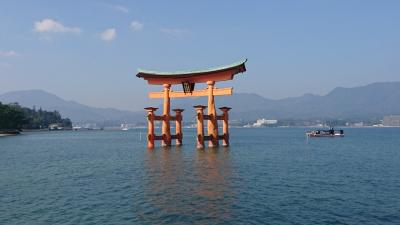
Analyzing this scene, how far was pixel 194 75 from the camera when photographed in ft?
210

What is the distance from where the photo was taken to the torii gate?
61.2 meters

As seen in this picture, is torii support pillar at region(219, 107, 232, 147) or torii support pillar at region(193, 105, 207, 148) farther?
torii support pillar at region(219, 107, 232, 147)

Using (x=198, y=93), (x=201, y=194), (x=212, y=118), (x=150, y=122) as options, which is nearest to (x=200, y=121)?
(x=212, y=118)

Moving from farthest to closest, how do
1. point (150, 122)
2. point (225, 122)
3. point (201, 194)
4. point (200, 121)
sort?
point (225, 122) → point (150, 122) → point (200, 121) → point (201, 194)

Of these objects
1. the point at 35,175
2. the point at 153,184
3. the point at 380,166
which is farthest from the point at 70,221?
the point at 380,166

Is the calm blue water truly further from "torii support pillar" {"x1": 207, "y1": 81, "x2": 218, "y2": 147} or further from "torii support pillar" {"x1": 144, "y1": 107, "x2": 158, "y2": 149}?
"torii support pillar" {"x1": 144, "y1": 107, "x2": 158, "y2": 149}

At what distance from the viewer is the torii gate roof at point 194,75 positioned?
59.7 m

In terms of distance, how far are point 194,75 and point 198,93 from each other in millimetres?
2955

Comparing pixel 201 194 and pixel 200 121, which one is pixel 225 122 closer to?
pixel 200 121

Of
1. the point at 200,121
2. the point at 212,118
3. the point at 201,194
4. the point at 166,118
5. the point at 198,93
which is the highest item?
the point at 198,93

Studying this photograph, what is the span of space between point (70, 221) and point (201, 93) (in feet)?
150

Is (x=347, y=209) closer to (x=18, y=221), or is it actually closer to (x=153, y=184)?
(x=153, y=184)

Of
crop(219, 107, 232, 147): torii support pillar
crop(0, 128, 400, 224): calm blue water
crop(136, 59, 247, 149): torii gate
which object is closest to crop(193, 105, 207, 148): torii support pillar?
crop(136, 59, 247, 149): torii gate

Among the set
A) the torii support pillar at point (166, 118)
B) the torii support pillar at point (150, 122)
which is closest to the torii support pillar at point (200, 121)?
the torii support pillar at point (166, 118)
